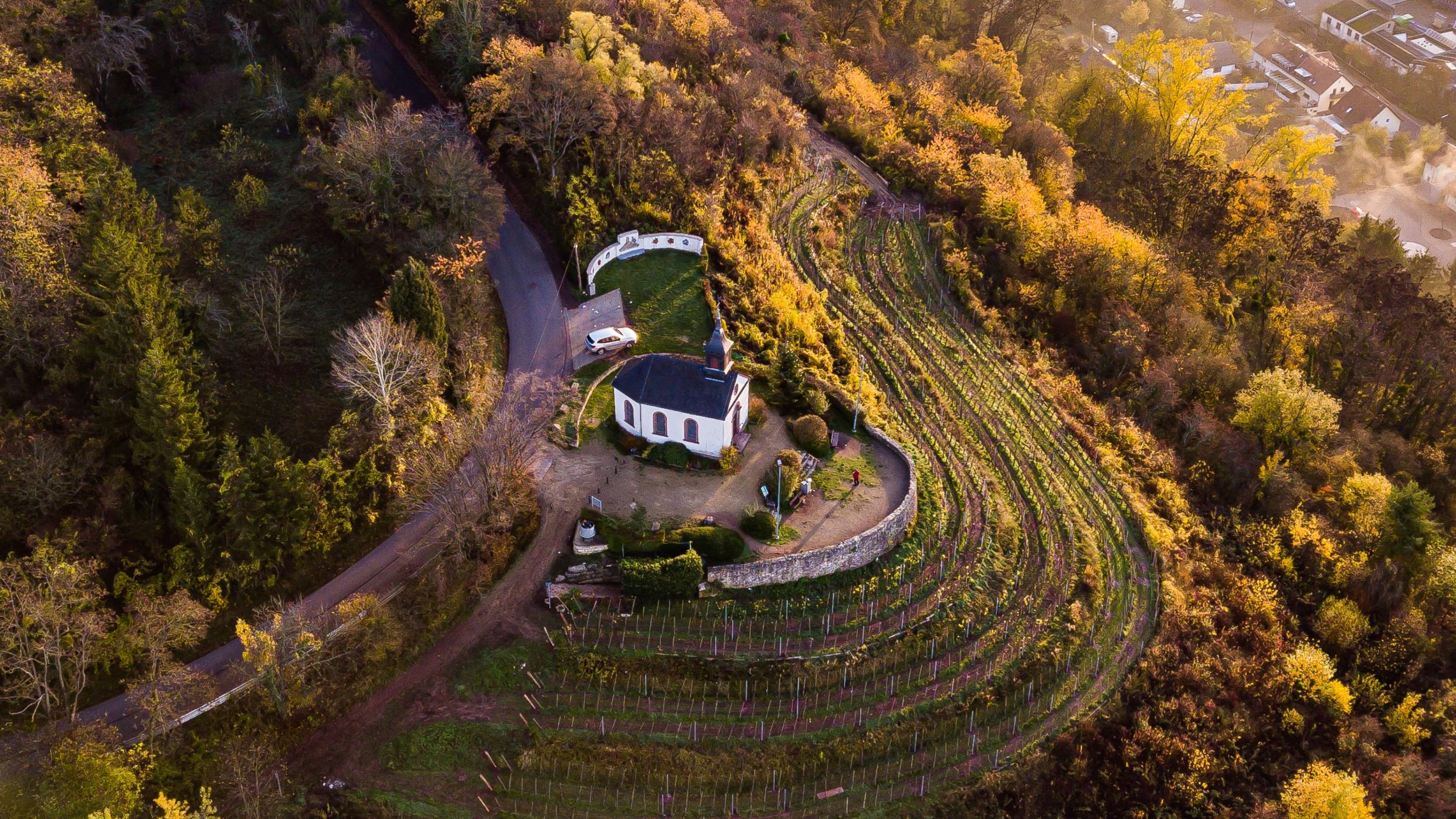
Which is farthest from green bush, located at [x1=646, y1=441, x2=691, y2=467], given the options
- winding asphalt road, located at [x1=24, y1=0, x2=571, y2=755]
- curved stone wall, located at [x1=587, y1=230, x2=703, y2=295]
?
curved stone wall, located at [x1=587, y1=230, x2=703, y2=295]

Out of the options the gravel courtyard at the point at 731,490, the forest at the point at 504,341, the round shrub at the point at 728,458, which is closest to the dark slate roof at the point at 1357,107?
the forest at the point at 504,341

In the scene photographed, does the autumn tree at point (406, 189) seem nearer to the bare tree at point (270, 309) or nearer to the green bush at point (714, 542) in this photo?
the bare tree at point (270, 309)

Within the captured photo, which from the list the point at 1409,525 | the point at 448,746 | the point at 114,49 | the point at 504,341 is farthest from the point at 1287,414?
the point at 114,49

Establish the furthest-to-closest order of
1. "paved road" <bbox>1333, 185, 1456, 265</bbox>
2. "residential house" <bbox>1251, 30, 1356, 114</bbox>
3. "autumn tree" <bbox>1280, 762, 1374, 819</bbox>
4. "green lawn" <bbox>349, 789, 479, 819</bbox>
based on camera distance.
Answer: "residential house" <bbox>1251, 30, 1356, 114</bbox>, "paved road" <bbox>1333, 185, 1456, 265</bbox>, "autumn tree" <bbox>1280, 762, 1374, 819</bbox>, "green lawn" <bbox>349, 789, 479, 819</bbox>

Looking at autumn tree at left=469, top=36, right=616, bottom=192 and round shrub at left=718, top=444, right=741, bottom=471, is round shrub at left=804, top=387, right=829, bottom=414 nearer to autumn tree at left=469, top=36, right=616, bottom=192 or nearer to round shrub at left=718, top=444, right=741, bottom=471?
round shrub at left=718, top=444, right=741, bottom=471

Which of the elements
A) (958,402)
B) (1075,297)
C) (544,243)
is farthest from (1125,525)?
(544,243)

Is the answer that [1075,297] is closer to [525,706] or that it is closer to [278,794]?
[525,706]
